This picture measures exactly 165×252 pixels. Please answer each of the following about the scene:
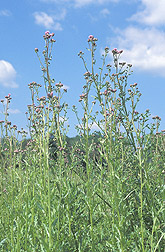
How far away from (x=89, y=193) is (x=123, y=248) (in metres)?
0.56

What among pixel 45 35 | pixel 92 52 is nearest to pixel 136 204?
pixel 92 52

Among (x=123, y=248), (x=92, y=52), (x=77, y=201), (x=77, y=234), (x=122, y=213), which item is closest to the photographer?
(x=123, y=248)

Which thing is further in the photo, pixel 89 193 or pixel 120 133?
pixel 120 133

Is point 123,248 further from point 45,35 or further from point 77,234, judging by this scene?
point 45,35

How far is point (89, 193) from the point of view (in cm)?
276

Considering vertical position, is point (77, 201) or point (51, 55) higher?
point (51, 55)

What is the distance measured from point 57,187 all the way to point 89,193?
1.10ft

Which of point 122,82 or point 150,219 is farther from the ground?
point 122,82

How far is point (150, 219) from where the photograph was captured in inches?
121

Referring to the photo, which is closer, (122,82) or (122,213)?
(122,213)

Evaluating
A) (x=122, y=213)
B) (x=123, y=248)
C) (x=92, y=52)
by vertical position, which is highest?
(x=92, y=52)

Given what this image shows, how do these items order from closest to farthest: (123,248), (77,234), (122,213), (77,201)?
(123,248) → (122,213) → (77,234) → (77,201)

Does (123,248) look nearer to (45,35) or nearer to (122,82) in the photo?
(122,82)

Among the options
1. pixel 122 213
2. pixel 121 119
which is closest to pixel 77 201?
pixel 122 213
